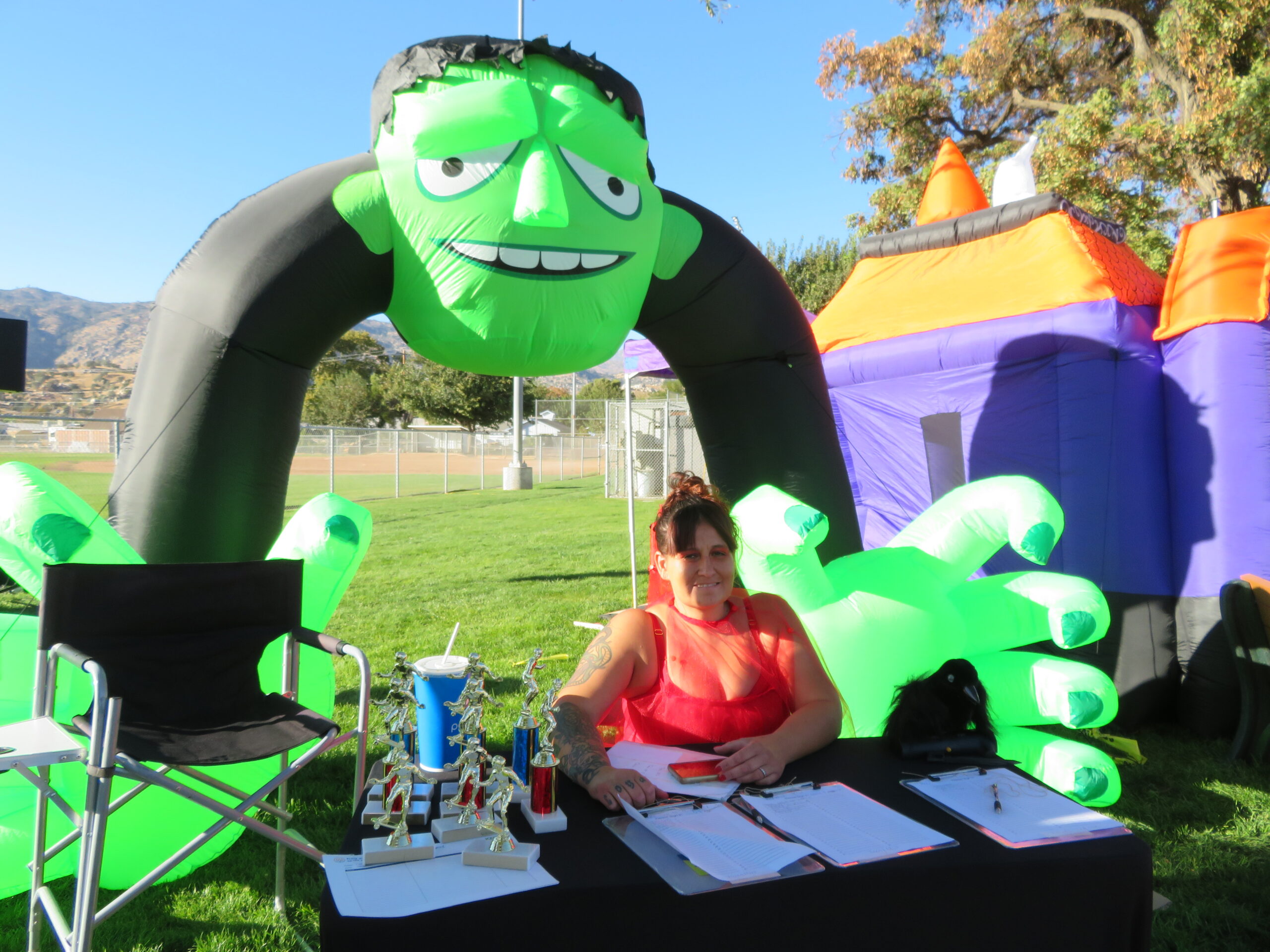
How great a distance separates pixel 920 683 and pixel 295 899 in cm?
206

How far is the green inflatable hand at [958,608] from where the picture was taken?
2.88m

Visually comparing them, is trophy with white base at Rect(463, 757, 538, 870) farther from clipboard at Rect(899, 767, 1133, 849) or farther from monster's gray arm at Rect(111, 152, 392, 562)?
monster's gray arm at Rect(111, 152, 392, 562)

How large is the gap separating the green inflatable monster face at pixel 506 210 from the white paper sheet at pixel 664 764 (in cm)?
169

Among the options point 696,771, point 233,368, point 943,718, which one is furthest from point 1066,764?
point 233,368

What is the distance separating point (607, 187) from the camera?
3.07 meters

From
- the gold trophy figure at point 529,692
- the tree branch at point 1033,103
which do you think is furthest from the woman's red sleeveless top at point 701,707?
the tree branch at point 1033,103

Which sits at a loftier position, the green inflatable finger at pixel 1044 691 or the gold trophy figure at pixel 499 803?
the gold trophy figure at pixel 499 803

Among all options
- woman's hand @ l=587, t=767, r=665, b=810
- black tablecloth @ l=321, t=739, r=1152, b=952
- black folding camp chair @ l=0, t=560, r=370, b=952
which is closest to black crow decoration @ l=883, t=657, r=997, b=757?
black tablecloth @ l=321, t=739, r=1152, b=952

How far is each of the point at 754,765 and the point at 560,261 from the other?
1.94 metres

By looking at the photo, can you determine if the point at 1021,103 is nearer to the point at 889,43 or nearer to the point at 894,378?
the point at 889,43

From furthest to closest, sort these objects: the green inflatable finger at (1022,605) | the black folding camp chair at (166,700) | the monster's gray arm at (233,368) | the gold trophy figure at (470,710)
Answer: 1. the green inflatable finger at (1022,605)
2. the monster's gray arm at (233,368)
3. the black folding camp chair at (166,700)
4. the gold trophy figure at (470,710)

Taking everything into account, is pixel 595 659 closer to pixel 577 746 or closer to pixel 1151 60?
pixel 577 746

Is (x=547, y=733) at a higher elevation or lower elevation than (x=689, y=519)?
lower

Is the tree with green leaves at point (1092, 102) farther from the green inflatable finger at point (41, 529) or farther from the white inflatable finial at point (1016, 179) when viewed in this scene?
the green inflatable finger at point (41, 529)
